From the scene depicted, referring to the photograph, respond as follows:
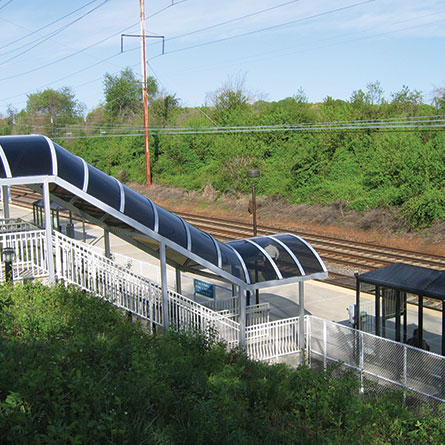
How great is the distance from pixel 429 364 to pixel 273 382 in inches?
144

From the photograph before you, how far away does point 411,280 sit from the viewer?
10430 mm

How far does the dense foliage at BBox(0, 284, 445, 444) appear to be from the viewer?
4.48m

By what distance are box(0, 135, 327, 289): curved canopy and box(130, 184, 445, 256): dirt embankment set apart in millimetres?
13451

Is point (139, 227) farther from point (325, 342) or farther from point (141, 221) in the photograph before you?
point (325, 342)

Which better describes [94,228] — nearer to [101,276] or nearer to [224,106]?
[101,276]

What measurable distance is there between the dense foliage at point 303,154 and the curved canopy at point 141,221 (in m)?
15.6

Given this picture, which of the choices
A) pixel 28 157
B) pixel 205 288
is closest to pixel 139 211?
pixel 28 157

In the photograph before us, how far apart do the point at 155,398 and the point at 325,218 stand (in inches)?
973

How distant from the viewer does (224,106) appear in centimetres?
5034

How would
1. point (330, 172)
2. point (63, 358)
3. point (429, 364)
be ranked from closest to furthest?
point (63, 358) → point (429, 364) → point (330, 172)

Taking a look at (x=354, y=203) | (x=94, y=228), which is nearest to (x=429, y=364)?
(x=354, y=203)

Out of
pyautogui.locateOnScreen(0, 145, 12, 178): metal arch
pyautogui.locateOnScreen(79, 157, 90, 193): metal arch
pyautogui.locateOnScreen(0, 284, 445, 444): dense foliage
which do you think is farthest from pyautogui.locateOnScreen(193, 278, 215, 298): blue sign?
pyautogui.locateOnScreen(0, 145, 12, 178): metal arch

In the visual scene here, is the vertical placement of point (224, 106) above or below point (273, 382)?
above

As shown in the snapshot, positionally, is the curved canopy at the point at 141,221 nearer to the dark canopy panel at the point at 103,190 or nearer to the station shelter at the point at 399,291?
the dark canopy panel at the point at 103,190
